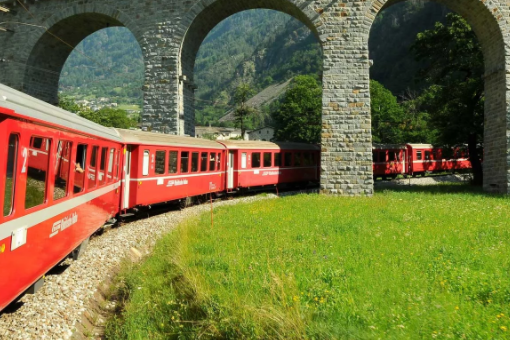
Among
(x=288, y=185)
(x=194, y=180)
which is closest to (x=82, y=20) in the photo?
(x=194, y=180)

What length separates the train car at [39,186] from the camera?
3455 millimetres

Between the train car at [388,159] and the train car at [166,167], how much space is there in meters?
13.2

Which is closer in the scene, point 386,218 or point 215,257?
point 215,257

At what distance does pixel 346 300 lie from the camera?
154 inches

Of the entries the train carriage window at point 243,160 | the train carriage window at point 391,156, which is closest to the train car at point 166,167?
the train carriage window at point 243,160

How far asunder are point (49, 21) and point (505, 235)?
1957 centimetres

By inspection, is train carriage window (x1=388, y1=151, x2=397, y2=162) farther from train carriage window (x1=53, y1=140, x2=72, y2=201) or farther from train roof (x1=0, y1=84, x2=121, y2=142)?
train carriage window (x1=53, y1=140, x2=72, y2=201)

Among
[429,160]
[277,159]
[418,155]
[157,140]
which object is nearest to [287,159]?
[277,159]

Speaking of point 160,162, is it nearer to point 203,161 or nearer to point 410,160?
point 203,161

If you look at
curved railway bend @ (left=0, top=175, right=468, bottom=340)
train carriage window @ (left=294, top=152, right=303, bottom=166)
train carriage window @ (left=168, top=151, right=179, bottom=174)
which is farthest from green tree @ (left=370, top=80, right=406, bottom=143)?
curved railway bend @ (left=0, top=175, right=468, bottom=340)

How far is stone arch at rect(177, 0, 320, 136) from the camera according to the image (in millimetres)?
15422

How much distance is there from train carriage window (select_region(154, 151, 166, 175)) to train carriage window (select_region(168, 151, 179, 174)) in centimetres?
31

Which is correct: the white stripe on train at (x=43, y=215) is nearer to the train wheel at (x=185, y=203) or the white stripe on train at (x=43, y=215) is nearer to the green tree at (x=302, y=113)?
the train wheel at (x=185, y=203)

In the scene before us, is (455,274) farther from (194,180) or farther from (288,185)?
(288,185)
